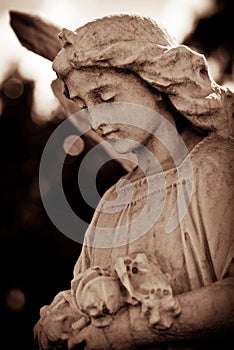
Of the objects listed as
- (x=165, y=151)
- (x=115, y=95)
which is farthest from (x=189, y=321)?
(x=115, y=95)

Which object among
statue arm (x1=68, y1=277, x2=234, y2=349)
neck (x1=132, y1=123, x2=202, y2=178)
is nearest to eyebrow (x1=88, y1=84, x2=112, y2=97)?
neck (x1=132, y1=123, x2=202, y2=178)

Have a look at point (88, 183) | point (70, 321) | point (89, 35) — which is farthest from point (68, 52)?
point (88, 183)

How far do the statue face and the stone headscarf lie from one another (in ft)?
0.17

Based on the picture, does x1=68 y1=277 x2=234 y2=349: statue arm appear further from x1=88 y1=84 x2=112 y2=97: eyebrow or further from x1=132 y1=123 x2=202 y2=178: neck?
x1=88 y1=84 x2=112 y2=97: eyebrow

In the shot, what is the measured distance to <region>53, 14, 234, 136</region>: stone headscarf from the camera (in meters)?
3.28

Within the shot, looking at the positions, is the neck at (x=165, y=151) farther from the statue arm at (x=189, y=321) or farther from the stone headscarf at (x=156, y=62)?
the statue arm at (x=189, y=321)

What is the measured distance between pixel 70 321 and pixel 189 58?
1320 millimetres

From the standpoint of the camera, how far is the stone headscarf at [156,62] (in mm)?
3277

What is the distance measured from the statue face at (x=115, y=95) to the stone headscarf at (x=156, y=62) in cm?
5

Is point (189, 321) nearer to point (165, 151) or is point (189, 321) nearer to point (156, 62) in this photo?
point (165, 151)

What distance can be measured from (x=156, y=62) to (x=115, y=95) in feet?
0.83

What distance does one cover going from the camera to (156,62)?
330 centimetres

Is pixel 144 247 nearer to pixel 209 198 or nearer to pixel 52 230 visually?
pixel 209 198

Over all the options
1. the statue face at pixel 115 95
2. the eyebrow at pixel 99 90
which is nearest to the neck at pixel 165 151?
the statue face at pixel 115 95
